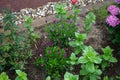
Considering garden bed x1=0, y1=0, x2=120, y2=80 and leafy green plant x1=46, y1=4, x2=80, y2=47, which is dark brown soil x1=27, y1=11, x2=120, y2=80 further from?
leafy green plant x1=46, y1=4, x2=80, y2=47

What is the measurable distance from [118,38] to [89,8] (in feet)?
3.81

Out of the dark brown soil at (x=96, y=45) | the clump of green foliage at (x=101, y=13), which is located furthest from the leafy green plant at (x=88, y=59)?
the clump of green foliage at (x=101, y=13)

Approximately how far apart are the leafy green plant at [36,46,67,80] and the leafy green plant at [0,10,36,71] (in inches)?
8.8

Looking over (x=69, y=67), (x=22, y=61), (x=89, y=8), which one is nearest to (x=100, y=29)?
(x=89, y=8)

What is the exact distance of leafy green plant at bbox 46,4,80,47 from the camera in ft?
14.1

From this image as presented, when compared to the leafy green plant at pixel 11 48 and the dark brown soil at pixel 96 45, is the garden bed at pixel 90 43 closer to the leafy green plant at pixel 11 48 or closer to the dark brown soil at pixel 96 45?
the dark brown soil at pixel 96 45

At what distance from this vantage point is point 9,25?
3.90 metres

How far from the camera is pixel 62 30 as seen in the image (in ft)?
14.3

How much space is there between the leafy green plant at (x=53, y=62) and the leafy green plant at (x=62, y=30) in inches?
8.8

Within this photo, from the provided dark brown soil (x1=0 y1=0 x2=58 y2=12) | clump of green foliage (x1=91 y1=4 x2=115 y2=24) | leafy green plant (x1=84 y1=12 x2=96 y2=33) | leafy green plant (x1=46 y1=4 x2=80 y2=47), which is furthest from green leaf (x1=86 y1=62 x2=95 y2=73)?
dark brown soil (x1=0 y1=0 x2=58 y2=12)

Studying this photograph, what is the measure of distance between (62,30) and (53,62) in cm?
55

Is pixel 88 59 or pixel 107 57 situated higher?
pixel 88 59

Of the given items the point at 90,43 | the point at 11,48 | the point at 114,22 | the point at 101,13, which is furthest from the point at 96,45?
the point at 11,48

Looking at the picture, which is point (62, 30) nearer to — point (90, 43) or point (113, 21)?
point (90, 43)
